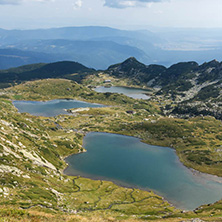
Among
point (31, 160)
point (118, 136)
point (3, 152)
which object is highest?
point (3, 152)

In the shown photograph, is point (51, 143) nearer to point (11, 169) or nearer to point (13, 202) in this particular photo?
point (11, 169)

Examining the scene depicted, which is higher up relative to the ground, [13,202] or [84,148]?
[13,202]

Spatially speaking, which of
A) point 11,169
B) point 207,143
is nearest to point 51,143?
point 11,169

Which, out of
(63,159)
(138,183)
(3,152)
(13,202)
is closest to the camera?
(13,202)

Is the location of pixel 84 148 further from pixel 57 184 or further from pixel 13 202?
pixel 13 202

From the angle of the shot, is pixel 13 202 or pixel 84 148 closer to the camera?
pixel 13 202

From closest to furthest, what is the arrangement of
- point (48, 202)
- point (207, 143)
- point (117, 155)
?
point (48, 202) < point (117, 155) < point (207, 143)
